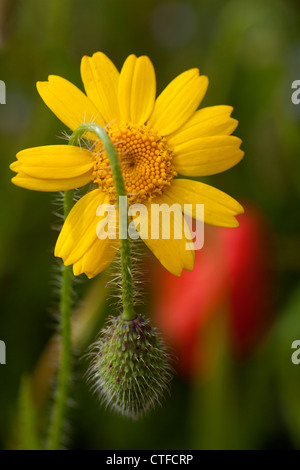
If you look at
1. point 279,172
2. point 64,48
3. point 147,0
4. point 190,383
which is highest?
point 147,0

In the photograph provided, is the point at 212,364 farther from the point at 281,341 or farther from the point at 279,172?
the point at 279,172

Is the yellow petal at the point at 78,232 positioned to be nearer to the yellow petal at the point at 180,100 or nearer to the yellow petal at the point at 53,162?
the yellow petal at the point at 53,162

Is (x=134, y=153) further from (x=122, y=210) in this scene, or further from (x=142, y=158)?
(x=122, y=210)

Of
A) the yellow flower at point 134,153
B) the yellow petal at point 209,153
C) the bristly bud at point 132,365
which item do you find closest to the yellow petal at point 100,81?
the yellow flower at point 134,153

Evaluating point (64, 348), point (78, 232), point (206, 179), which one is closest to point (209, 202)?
point (78, 232)

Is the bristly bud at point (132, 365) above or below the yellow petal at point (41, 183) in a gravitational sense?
below
